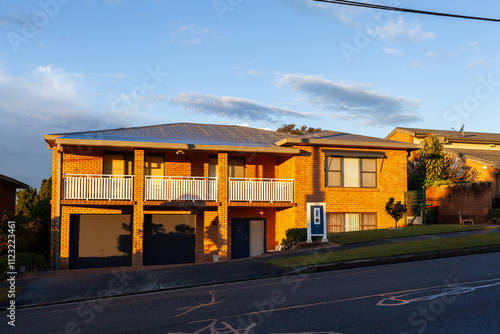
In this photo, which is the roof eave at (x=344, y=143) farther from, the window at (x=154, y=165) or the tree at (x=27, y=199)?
the tree at (x=27, y=199)

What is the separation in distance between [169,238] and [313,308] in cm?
1523

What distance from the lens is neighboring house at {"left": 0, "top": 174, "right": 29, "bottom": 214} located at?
27359 mm

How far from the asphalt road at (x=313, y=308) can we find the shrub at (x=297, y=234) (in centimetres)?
842

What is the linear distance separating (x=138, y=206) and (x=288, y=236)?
6.93m

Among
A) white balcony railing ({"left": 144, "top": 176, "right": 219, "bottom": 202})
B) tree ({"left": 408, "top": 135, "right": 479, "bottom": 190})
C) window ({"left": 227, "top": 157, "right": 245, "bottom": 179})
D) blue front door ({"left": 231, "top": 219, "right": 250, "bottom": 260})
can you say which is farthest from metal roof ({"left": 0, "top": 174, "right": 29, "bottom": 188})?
tree ({"left": 408, "top": 135, "right": 479, "bottom": 190})

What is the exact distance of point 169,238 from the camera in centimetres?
2336

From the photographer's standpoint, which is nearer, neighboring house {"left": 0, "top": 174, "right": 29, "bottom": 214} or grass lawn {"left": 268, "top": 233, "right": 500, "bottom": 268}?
grass lawn {"left": 268, "top": 233, "right": 500, "bottom": 268}

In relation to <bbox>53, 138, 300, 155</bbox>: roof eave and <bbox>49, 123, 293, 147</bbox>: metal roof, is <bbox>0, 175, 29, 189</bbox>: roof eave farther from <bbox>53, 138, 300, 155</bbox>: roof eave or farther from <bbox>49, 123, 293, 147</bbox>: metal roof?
<bbox>53, 138, 300, 155</bbox>: roof eave

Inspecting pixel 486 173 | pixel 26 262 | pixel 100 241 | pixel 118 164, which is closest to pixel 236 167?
pixel 118 164

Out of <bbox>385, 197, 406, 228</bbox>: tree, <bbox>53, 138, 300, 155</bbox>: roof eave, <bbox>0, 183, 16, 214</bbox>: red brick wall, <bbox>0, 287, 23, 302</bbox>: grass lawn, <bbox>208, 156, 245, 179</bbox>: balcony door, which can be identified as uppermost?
<bbox>53, 138, 300, 155</bbox>: roof eave

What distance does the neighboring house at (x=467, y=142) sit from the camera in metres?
34.4

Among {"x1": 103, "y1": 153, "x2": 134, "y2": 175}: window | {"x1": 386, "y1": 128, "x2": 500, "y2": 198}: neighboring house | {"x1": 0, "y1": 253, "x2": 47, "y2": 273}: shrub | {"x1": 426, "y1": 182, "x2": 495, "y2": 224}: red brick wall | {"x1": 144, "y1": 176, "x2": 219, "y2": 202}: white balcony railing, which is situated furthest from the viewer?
{"x1": 386, "y1": 128, "x2": 500, "y2": 198}: neighboring house

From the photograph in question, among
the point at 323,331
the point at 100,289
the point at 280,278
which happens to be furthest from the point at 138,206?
the point at 323,331

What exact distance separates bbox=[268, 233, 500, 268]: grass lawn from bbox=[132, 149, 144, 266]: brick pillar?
287 inches
